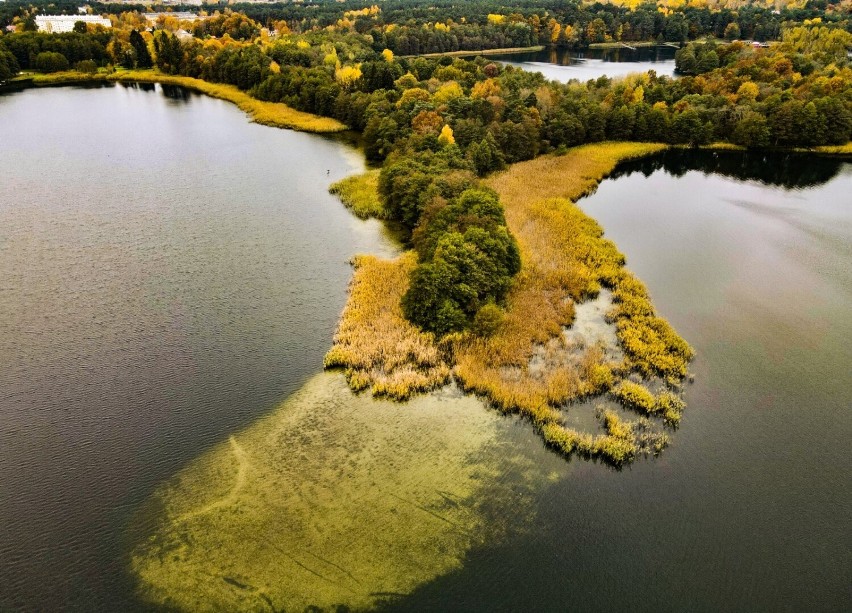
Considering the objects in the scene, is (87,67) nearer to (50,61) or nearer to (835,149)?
(50,61)

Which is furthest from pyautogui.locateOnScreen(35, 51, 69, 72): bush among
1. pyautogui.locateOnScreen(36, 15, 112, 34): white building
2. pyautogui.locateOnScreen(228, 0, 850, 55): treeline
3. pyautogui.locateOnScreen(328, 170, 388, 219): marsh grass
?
pyautogui.locateOnScreen(328, 170, 388, 219): marsh grass

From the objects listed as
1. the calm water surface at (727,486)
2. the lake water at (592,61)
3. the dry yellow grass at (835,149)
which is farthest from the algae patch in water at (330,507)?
the lake water at (592,61)

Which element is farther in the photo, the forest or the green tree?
the green tree

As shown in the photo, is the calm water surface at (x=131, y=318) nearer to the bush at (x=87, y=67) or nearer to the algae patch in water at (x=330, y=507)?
the algae patch in water at (x=330, y=507)

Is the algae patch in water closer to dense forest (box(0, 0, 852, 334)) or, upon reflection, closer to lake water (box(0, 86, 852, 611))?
lake water (box(0, 86, 852, 611))

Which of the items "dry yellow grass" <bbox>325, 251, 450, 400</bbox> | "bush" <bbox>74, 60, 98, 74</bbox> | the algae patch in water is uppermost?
"bush" <bbox>74, 60, 98, 74</bbox>

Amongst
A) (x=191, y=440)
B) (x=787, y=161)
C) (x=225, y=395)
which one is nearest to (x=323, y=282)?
(x=225, y=395)

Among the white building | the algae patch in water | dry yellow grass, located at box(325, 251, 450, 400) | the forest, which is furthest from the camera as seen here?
the white building
